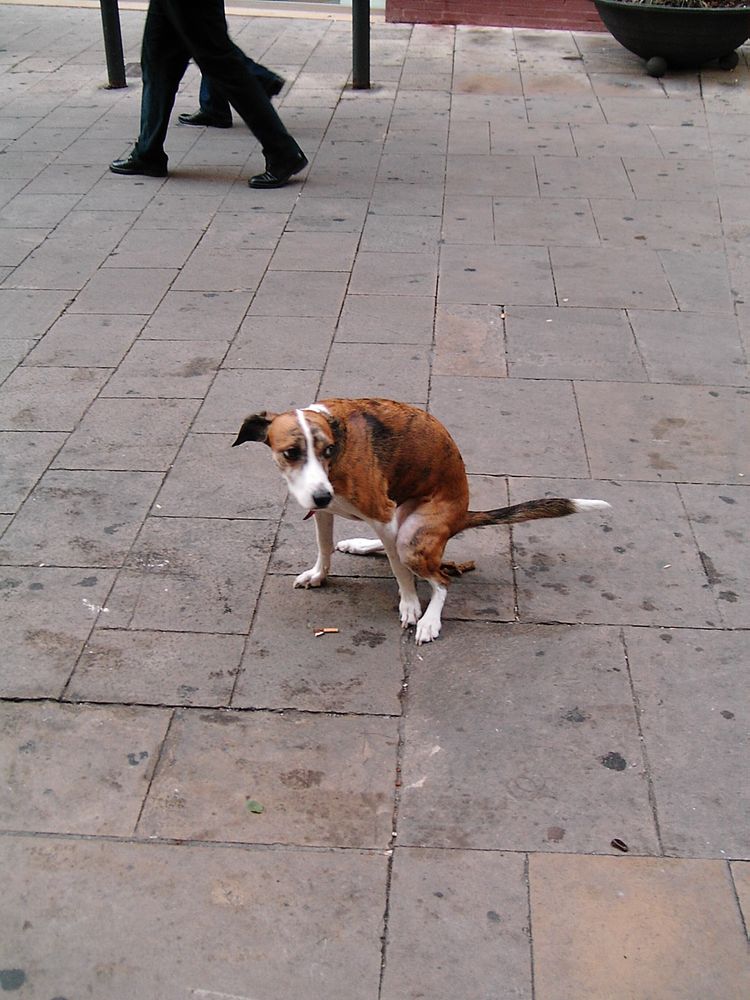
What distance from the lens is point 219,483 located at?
4934 millimetres

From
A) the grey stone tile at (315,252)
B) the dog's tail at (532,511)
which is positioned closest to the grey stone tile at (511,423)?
the dog's tail at (532,511)

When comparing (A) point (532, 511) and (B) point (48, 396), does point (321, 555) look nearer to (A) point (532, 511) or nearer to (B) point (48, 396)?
(A) point (532, 511)

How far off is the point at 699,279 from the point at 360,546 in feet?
11.9

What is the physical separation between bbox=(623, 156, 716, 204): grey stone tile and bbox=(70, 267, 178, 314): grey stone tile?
380cm

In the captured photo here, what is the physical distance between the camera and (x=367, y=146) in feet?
30.4

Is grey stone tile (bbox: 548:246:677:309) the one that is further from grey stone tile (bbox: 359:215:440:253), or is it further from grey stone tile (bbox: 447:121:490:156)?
grey stone tile (bbox: 447:121:490:156)

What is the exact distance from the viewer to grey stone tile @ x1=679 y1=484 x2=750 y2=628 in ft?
13.8

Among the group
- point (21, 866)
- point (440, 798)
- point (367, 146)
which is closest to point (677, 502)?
point (440, 798)

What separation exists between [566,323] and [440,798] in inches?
148

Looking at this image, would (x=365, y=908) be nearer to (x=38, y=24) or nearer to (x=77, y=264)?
(x=77, y=264)

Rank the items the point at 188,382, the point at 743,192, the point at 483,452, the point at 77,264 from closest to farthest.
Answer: the point at 483,452 < the point at 188,382 < the point at 77,264 < the point at 743,192

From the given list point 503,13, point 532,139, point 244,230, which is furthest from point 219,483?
point 503,13

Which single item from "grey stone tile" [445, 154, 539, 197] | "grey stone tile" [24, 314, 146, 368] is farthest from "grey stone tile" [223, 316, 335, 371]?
"grey stone tile" [445, 154, 539, 197]

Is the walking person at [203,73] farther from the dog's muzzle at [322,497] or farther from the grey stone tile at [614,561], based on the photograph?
the dog's muzzle at [322,497]
